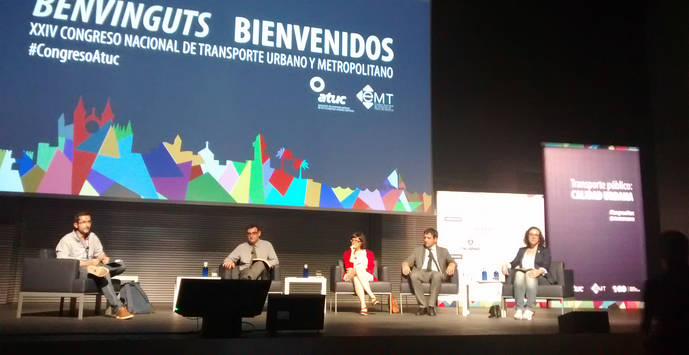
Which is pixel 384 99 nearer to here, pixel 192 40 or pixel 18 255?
pixel 192 40

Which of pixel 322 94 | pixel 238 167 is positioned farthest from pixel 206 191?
pixel 322 94

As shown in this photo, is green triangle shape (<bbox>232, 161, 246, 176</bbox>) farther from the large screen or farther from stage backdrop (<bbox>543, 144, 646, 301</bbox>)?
stage backdrop (<bbox>543, 144, 646, 301</bbox>)

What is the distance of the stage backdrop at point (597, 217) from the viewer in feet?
22.4

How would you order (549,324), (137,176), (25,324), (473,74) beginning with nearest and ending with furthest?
(25,324)
(549,324)
(137,176)
(473,74)

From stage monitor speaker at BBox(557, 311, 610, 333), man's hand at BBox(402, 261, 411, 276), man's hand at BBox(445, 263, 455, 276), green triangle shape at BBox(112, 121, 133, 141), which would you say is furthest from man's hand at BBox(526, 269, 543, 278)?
green triangle shape at BBox(112, 121, 133, 141)

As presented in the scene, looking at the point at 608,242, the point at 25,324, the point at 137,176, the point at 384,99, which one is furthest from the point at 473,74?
the point at 25,324

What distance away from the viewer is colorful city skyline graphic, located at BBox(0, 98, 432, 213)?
17.4 ft

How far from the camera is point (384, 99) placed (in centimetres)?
626

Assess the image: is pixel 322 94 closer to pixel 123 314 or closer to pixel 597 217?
pixel 123 314

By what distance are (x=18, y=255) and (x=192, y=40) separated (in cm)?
289

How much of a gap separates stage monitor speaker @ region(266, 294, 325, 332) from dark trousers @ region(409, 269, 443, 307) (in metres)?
2.18

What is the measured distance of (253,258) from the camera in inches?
229

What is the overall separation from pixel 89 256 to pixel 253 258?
155 cm

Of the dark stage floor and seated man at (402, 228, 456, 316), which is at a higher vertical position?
seated man at (402, 228, 456, 316)
